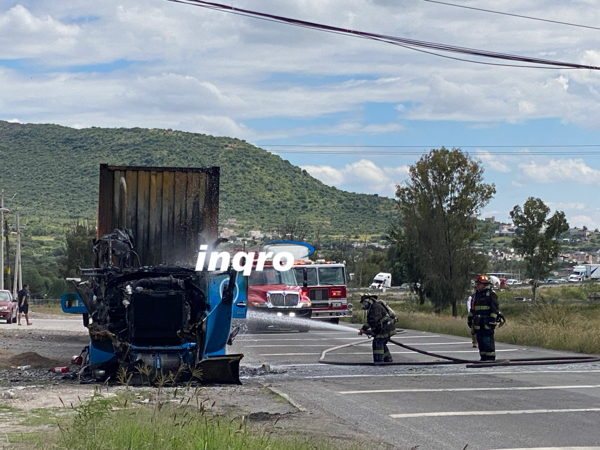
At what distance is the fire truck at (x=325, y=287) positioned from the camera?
32812 mm

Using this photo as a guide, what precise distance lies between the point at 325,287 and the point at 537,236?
2323cm

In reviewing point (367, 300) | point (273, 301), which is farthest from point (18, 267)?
point (367, 300)

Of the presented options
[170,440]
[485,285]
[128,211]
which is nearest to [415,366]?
[485,285]

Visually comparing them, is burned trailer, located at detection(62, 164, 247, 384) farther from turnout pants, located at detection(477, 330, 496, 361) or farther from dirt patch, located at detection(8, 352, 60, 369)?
turnout pants, located at detection(477, 330, 496, 361)

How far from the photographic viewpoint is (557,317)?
23.2 meters

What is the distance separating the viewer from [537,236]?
52031mm

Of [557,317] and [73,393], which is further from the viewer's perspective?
[557,317]

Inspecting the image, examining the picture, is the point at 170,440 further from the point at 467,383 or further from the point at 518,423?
the point at 467,383

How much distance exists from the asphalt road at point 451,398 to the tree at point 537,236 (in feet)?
115

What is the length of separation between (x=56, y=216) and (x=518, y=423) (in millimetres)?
81922

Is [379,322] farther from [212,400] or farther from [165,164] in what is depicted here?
[165,164]

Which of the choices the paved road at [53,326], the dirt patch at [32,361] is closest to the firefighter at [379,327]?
the dirt patch at [32,361]

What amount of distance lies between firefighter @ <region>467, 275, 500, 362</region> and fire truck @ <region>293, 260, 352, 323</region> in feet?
56.3

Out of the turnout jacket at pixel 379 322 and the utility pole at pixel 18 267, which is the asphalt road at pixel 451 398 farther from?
the utility pole at pixel 18 267
